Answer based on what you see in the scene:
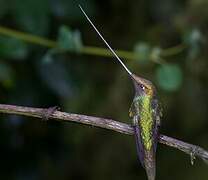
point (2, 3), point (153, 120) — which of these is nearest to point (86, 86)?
point (2, 3)

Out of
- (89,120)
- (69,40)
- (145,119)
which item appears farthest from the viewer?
(69,40)

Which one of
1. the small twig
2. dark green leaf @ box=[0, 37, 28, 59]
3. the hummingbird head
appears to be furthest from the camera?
dark green leaf @ box=[0, 37, 28, 59]

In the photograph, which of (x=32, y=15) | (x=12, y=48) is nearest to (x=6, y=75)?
(x=12, y=48)

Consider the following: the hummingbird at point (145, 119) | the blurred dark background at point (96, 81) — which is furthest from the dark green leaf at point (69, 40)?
the hummingbird at point (145, 119)

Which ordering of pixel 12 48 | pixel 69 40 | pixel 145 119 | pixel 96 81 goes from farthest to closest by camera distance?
1. pixel 96 81
2. pixel 12 48
3. pixel 69 40
4. pixel 145 119

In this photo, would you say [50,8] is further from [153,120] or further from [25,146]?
[153,120]

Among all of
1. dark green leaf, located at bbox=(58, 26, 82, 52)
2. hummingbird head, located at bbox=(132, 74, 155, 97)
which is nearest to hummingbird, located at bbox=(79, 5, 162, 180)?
hummingbird head, located at bbox=(132, 74, 155, 97)

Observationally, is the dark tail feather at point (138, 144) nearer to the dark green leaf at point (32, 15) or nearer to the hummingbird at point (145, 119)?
the hummingbird at point (145, 119)

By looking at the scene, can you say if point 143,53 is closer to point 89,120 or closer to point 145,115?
point 145,115

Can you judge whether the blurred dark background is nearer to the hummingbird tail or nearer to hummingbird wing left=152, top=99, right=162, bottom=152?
hummingbird wing left=152, top=99, right=162, bottom=152
